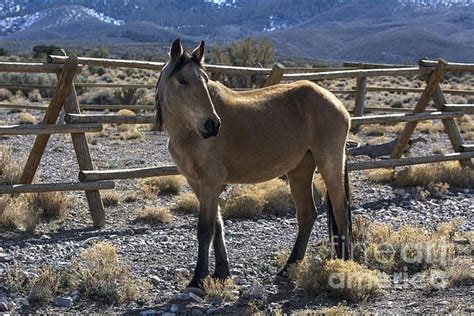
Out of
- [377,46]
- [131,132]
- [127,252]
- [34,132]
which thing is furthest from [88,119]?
[377,46]

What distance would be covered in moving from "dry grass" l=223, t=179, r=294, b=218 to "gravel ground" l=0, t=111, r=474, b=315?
0.19 meters

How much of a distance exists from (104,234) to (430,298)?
3.93 m

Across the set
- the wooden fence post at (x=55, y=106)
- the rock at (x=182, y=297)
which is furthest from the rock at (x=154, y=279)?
the wooden fence post at (x=55, y=106)

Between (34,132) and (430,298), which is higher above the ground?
(34,132)

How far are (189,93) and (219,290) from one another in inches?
67.6

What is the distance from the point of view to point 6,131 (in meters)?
8.60

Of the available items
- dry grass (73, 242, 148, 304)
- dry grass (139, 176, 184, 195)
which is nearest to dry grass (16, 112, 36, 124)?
dry grass (139, 176, 184, 195)

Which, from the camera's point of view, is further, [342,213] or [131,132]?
[131,132]

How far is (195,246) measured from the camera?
8.00 m

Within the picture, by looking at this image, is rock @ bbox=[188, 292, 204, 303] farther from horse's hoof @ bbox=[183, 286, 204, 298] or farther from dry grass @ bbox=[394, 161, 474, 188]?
dry grass @ bbox=[394, 161, 474, 188]

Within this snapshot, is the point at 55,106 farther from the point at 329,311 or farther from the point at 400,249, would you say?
the point at 329,311

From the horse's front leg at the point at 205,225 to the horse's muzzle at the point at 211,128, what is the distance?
60 cm

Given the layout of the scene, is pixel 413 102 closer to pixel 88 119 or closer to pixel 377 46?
pixel 88 119

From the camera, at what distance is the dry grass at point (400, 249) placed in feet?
23.3
